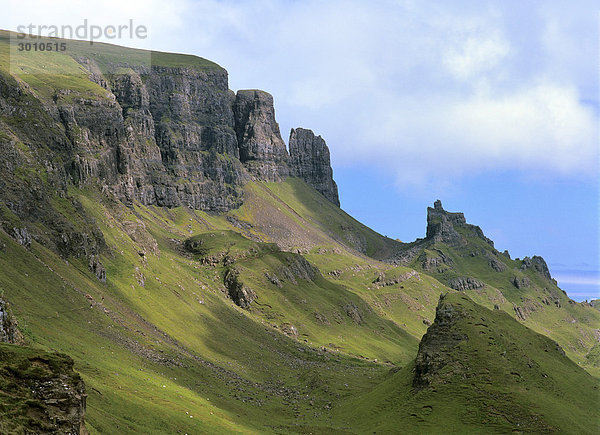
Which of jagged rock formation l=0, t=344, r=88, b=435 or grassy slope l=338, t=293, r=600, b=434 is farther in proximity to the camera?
grassy slope l=338, t=293, r=600, b=434

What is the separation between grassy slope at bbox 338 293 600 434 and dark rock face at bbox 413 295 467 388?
43.6 inches

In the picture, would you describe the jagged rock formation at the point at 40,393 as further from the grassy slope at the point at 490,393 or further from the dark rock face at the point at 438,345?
the dark rock face at the point at 438,345

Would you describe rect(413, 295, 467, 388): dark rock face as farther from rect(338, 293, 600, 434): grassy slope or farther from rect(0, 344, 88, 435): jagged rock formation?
rect(0, 344, 88, 435): jagged rock formation

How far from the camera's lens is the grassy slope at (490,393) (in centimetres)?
9800

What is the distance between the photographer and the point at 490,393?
10444 cm

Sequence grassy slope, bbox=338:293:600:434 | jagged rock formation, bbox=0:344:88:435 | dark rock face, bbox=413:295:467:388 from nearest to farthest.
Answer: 1. jagged rock formation, bbox=0:344:88:435
2. grassy slope, bbox=338:293:600:434
3. dark rock face, bbox=413:295:467:388

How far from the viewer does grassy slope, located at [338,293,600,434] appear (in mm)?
98000

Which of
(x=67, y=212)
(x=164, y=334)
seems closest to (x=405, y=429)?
Answer: (x=164, y=334)

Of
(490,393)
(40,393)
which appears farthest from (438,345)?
(40,393)

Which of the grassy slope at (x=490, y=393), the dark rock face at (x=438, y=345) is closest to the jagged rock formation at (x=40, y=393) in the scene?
the grassy slope at (x=490, y=393)

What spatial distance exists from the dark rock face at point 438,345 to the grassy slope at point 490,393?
1106 mm

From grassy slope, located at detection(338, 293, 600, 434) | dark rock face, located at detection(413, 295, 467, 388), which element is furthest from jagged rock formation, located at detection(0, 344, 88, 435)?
dark rock face, located at detection(413, 295, 467, 388)

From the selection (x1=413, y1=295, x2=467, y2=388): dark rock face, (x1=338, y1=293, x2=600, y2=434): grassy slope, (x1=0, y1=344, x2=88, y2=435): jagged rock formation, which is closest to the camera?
(x1=0, y1=344, x2=88, y2=435): jagged rock formation

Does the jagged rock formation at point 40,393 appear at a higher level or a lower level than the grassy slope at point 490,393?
higher
